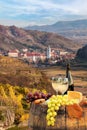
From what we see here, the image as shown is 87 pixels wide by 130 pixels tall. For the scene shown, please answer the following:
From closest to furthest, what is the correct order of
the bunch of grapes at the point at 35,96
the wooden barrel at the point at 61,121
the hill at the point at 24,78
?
the wooden barrel at the point at 61,121 < the bunch of grapes at the point at 35,96 < the hill at the point at 24,78

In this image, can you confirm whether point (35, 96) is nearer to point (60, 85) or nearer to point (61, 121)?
point (60, 85)

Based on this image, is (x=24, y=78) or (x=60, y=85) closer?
(x=60, y=85)

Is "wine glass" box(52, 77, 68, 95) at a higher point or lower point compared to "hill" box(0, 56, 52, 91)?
higher

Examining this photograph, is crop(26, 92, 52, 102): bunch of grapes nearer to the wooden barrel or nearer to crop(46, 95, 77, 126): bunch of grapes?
the wooden barrel

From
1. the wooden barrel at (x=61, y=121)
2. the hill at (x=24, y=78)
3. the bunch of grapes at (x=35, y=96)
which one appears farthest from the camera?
the hill at (x=24, y=78)

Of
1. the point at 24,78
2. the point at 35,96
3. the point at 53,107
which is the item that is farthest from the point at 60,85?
the point at 24,78

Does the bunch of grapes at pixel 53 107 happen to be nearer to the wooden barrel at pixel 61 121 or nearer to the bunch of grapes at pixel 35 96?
the wooden barrel at pixel 61 121

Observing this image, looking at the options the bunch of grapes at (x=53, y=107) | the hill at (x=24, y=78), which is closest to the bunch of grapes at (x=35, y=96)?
the bunch of grapes at (x=53, y=107)

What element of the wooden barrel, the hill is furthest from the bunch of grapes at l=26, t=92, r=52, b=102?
the hill

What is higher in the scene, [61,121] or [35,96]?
[35,96]

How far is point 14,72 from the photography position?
407 feet

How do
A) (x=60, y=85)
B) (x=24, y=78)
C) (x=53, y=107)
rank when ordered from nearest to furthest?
(x=53, y=107) < (x=60, y=85) < (x=24, y=78)

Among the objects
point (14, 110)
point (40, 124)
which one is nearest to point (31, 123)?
point (40, 124)

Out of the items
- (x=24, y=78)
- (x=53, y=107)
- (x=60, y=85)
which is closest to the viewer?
(x=53, y=107)
